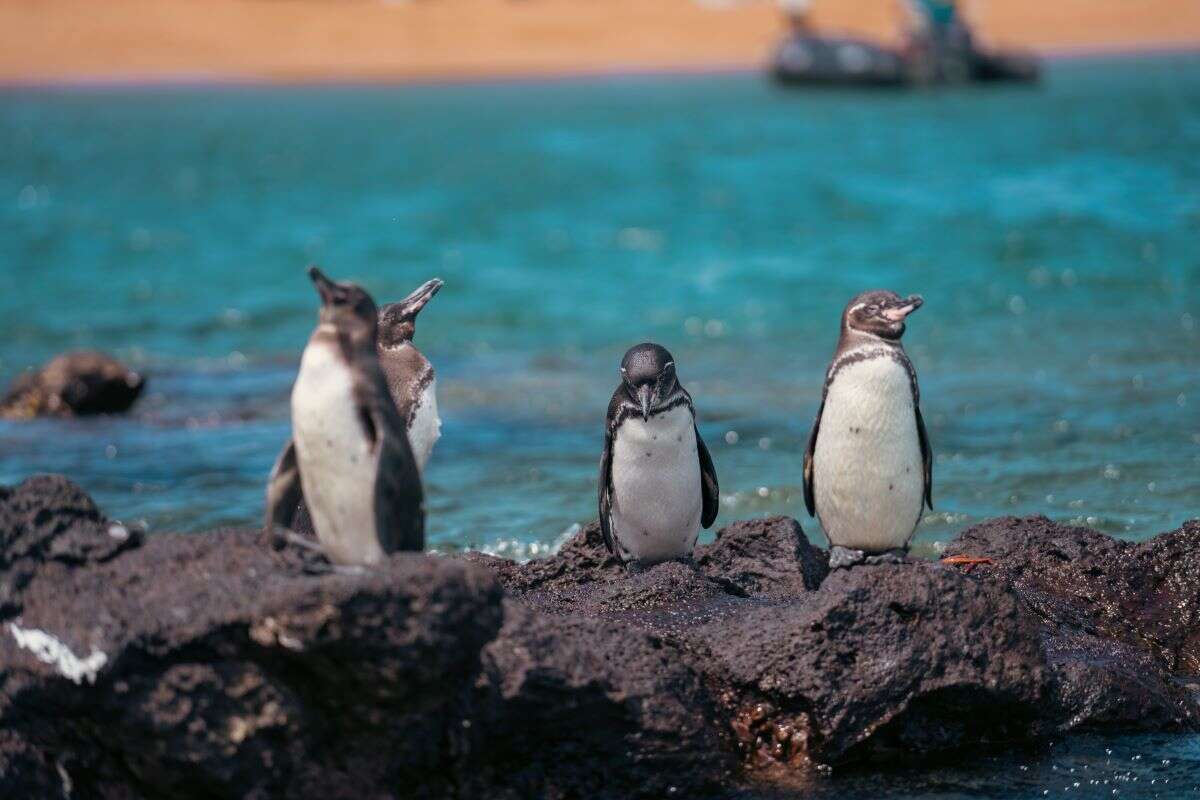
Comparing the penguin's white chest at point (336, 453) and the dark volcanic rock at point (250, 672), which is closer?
the dark volcanic rock at point (250, 672)

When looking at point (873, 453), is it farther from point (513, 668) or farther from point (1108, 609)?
point (513, 668)

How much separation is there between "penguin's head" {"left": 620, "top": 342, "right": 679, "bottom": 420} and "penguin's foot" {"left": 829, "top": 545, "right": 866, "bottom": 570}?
0.98m

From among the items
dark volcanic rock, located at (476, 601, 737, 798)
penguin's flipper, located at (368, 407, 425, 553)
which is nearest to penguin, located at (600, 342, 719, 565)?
dark volcanic rock, located at (476, 601, 737, 798)

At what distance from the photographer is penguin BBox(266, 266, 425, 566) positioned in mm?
5324

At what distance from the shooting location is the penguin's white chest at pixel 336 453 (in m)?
5.33

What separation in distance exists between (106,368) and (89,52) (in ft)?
337

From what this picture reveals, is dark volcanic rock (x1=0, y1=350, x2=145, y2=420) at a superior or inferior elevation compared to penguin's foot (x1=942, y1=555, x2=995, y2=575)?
inferior

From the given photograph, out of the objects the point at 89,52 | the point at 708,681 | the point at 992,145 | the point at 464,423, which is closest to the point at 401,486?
the point at 708,681

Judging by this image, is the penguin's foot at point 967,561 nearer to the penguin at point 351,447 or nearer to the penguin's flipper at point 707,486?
the penguin's flipper at point 707,486

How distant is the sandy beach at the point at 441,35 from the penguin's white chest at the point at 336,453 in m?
106

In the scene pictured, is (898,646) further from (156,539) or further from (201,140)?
(201,140)

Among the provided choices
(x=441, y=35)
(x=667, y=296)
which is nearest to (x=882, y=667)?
(x=667, y=296)

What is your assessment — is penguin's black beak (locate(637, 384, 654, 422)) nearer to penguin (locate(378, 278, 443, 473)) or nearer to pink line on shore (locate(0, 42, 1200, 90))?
penguin (locate(378, 278, 443, 473))

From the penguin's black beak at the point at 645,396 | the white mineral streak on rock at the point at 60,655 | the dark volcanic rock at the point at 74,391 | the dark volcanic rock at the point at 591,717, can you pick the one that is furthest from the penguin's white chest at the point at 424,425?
the dark volcanic rock at the point at 74,391
